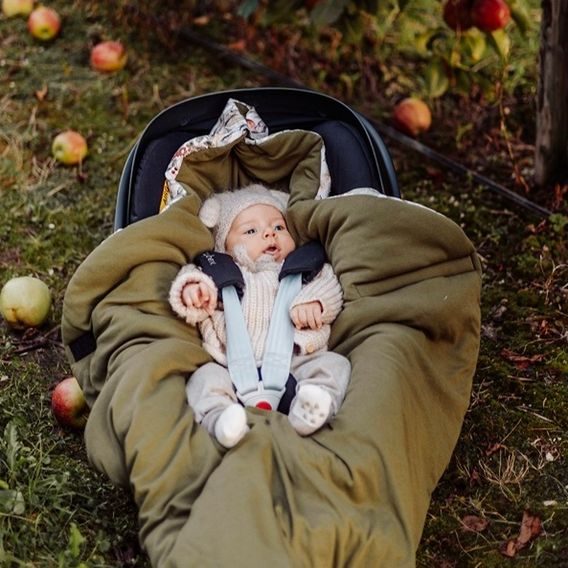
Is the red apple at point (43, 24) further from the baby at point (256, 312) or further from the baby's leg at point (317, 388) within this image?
the baby's leg at point (317, 388)

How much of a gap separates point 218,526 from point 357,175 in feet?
5.75

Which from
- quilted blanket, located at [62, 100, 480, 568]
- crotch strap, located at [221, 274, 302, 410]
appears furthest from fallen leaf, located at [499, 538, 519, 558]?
crotch strap, located at [221, 274, 302, 410]

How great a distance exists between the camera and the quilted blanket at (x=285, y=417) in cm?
270

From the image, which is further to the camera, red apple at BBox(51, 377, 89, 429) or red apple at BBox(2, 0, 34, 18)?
red apple at BBox(2, 0, 34, 18)

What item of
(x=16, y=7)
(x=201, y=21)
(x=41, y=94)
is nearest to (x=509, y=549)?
(x=41, y=94)

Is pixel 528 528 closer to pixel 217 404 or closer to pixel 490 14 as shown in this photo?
pixel 217 404

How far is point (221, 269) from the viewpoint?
11.8 ft

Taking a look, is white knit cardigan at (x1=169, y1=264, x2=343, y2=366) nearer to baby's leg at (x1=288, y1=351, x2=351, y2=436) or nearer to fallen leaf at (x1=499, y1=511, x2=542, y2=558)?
baby's leg at (x1=288, y1=351, x2=351, y2=436)

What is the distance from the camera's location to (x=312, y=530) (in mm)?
2656

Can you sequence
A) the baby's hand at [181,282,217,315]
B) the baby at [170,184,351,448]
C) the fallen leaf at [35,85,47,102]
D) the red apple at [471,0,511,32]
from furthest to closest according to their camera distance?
the fallen leaf at [35,85,47,102], the red apple at [471,0,511,32], the baby's hand at [181,282,217,315], the baby at [170,184,351,448]

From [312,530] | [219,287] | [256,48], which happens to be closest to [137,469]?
[312,530]

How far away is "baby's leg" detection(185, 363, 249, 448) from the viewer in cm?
283

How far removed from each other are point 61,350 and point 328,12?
2.23 meters

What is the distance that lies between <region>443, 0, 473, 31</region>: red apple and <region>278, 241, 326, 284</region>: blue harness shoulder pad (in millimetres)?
1837
